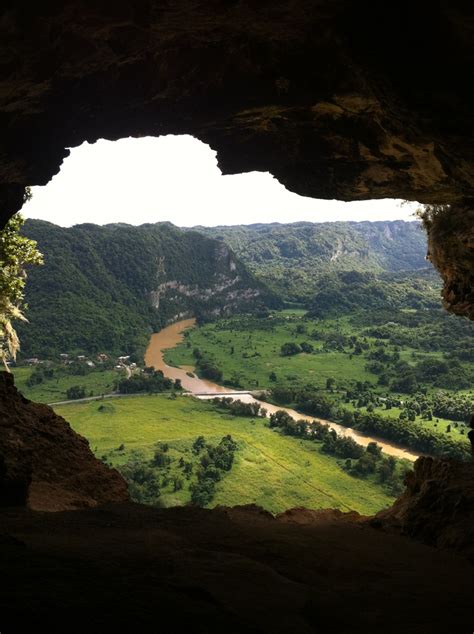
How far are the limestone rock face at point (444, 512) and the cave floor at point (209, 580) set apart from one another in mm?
577

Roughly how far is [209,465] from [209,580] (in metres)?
56.7

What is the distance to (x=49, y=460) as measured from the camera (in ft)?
50.3

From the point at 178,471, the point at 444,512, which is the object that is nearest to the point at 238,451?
the point at 178,471

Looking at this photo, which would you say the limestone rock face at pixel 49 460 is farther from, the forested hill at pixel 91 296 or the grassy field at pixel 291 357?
the forested hill at pixel 91 296

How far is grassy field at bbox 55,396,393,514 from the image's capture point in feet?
177

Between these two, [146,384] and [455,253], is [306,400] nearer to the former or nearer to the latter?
[146,384]

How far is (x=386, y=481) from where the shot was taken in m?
58.9

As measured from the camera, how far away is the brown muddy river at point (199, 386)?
74.2 metres

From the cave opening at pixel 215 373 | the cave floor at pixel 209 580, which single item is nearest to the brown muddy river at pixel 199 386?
the cave opening at pixel 215 373

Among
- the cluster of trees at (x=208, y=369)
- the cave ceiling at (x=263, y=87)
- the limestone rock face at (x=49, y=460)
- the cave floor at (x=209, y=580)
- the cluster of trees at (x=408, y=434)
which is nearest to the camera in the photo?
the cave floor at (x=209, y=580)

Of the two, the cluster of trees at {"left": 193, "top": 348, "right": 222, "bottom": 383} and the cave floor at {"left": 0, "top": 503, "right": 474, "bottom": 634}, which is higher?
the cave floor at {"left": 0, "top": 503, "right": 474, "bottom": 634}

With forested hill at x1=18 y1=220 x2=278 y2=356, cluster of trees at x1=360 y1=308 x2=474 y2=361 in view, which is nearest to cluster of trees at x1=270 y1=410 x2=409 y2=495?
cluster of trees at x1=360 y1=308 x2=474 y2=361

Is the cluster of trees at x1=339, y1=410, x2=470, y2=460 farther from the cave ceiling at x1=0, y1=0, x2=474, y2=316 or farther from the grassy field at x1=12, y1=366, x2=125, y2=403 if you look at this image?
the grassy field at x1=12, y1=366, x2=125, y2=403

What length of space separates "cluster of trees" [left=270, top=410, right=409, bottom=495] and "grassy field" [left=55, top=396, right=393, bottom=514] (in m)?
1.50
